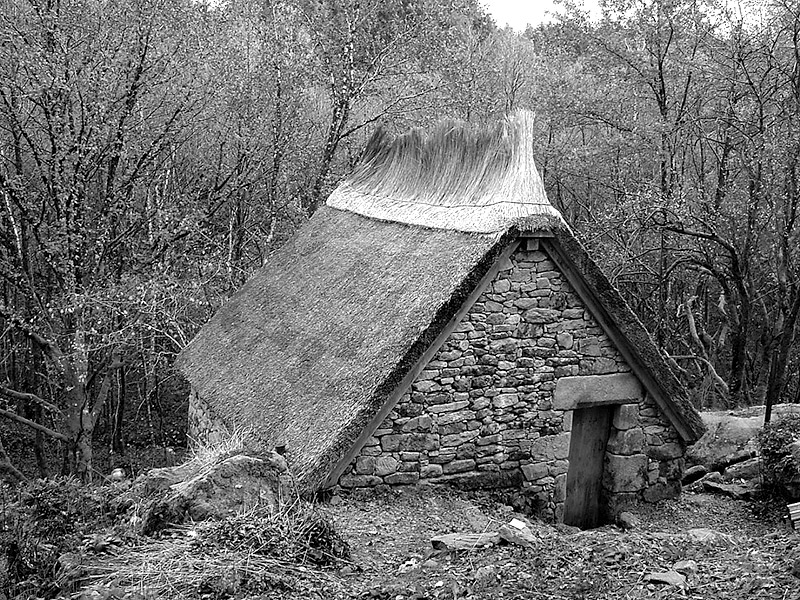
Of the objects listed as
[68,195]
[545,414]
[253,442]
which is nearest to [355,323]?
[253,442]

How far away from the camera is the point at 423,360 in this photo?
8.00m

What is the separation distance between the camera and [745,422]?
11922 millimetres

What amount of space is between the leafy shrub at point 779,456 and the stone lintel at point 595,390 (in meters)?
1.74

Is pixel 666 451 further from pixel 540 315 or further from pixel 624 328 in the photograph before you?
pixel 540 315

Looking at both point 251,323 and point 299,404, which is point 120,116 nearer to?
point 251,323

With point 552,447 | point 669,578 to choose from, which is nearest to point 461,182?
point 552,447

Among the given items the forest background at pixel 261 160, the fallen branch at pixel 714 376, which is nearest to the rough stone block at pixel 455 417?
→ the forest background at pixel 261 160

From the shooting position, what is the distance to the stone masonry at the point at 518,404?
8.07 meters

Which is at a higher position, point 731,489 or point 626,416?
point 626,416

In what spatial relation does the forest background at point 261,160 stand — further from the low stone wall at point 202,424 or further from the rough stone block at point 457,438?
the rough stone block at point 457,438

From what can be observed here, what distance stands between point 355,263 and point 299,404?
2536 mm

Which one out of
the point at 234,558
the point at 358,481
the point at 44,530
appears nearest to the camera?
the point at 234,558

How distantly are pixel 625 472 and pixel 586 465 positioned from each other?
454 millimetres

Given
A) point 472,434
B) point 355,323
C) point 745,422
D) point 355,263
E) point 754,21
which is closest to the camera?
point 472,434
